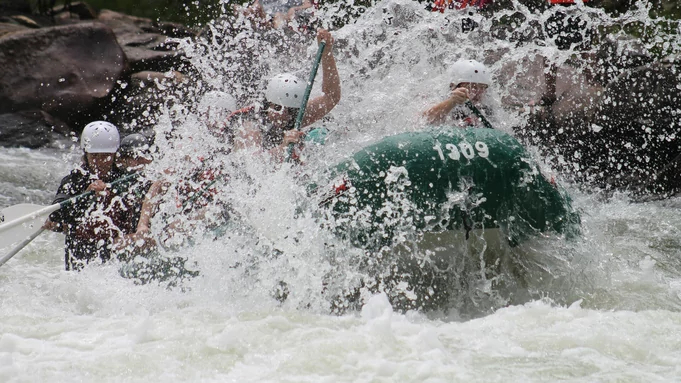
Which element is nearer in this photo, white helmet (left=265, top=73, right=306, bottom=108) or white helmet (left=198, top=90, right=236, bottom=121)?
white helmet (left=265, top=73, right=306, bottom=108)

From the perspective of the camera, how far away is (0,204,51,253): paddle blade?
489 cm

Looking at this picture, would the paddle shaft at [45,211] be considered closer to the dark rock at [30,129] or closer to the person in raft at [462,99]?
the person in raft at [462,99]

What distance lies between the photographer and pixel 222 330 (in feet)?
12.9

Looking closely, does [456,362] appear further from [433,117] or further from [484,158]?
[433,117]

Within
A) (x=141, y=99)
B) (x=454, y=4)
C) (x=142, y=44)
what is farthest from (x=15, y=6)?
(x=454, y=4)

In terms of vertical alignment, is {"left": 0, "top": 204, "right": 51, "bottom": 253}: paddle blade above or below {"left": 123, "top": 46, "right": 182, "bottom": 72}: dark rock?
above

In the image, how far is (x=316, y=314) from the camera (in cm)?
429

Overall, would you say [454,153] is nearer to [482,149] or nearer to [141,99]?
[482,149]

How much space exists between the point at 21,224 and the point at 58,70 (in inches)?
251

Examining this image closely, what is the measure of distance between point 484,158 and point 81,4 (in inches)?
506

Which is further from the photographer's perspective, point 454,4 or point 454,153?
point 454,4

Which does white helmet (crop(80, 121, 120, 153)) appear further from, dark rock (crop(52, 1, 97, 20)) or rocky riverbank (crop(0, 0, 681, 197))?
dark rock (crop(52, 1, 97, 20))

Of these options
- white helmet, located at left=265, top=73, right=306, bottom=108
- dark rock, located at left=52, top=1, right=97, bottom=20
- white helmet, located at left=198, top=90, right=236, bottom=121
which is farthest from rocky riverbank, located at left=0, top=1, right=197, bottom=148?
white helmet, located at left=265, top=73, right=306, bottom=108

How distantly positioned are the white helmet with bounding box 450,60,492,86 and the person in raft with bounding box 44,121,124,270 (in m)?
2.54
